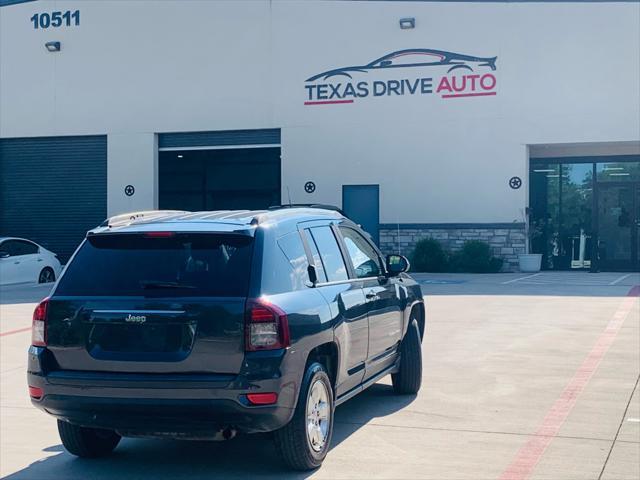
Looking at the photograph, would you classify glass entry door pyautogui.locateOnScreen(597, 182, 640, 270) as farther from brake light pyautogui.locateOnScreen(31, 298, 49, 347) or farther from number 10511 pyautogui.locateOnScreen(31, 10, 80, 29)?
brake light pyautogui.locateOnScreen(31, 298, 49, 347)

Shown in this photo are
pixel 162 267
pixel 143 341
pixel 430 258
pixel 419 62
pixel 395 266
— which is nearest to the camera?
pixel 143 341

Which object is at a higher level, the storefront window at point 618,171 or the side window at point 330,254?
the storefront window at point 618,171

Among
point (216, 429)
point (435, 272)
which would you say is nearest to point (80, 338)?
point (216, 429)

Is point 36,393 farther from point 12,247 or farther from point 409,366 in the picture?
point 12,247

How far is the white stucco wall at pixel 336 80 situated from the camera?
26.1 meters

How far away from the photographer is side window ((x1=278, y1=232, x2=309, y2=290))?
650cm

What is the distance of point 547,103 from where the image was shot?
1035 inches

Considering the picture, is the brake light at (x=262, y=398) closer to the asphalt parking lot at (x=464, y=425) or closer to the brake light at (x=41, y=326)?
the asphalt parking lot at (x=464, y=425)

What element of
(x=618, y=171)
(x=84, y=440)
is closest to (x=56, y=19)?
(x=618, y=171)

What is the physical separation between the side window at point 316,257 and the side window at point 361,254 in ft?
2.34

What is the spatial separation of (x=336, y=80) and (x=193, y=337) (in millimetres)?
23244

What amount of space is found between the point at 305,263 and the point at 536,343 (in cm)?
623

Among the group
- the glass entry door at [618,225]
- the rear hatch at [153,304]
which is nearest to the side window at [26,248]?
the glass entry door at [618,225]

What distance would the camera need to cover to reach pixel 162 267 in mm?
6184
